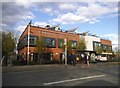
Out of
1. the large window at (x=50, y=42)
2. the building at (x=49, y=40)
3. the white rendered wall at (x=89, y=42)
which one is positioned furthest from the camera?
the white rendered wall at (x=89, y=42)

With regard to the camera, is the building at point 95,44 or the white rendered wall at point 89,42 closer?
the building at point 95,44

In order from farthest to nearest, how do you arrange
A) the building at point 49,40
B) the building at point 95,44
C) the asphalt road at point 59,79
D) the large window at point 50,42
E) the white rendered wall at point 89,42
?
the white rendered wall at point 89,42
the building at point 95,44
the large window at point 50,42
the building at point 49,40
the asphalt road at point 59,79

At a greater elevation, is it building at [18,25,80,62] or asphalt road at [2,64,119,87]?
building at [18,25,80,62]

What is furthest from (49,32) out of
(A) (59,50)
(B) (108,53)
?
(B) (108,53)

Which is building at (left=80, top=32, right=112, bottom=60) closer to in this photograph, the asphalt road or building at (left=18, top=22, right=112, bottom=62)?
building at (left=18, top=22, right=112, bottom=62)

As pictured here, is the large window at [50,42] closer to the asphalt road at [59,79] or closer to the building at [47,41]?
the building at [47,41]

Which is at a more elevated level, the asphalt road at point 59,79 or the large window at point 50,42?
the large window at point 50,42

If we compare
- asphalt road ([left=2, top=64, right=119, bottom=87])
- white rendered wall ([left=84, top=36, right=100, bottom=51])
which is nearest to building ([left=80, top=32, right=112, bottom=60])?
white rendered wall ([left=84, top=36, right=100, bottom=51])

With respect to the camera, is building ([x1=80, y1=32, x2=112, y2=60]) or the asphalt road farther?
building ([x1=80, y1=32, x2=112, y2=60])

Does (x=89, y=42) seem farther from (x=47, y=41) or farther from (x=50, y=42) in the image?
(x=47, y=41)

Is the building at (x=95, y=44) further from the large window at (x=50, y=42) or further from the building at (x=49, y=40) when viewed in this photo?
the large window at (x=50, y=42)

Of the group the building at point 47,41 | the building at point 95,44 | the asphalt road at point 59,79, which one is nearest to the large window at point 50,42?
the building at point 47,41

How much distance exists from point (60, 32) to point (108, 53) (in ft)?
66.0

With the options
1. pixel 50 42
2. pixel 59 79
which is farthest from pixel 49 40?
pixel 59 79
